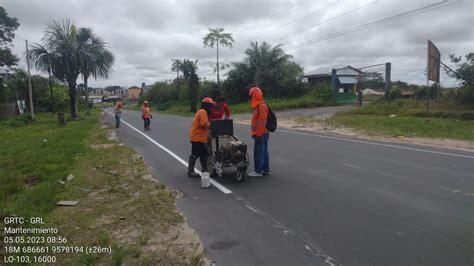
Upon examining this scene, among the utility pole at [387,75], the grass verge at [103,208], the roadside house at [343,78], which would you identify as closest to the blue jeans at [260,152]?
the grass verge at [103,208]

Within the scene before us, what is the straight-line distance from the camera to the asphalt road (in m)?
4.39

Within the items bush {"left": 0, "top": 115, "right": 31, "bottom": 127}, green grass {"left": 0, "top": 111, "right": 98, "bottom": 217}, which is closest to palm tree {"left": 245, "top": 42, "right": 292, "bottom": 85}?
bush {"left": 0, "top": 115, "right": 31, "bottom": 127}

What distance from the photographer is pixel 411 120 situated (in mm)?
19438

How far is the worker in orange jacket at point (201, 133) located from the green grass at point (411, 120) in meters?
10.9

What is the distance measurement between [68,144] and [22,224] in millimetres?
8408

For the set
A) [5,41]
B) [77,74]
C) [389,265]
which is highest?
[5,41]

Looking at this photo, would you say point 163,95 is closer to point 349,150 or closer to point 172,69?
point 172,69

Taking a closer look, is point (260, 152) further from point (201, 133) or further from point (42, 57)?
point (42, 57)

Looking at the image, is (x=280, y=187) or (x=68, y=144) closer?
(x=280, y=187)

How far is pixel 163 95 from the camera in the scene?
7294 centimetres

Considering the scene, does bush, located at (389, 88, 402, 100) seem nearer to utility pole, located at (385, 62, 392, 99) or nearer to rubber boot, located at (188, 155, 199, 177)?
utility pole, located at (385, 62, 392, 99)

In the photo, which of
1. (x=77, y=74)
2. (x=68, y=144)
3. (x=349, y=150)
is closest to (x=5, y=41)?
(x=77, y=74)

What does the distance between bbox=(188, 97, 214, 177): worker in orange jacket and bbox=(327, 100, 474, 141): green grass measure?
35.9 ft

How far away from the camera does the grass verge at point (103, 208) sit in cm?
442
